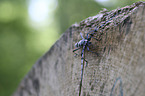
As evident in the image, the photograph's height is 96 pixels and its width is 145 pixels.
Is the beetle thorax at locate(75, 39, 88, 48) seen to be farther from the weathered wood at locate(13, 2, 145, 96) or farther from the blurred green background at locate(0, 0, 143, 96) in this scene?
the blurred green background at locate(0, 0, 143, 96)

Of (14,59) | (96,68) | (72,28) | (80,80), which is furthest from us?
(14,59)

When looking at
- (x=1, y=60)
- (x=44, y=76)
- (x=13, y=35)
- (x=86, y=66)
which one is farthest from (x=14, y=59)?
(x=86, y=66)

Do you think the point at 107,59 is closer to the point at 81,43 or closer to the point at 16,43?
the point at 81,43

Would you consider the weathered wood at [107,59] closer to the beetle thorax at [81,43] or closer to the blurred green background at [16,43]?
the beetle thorax at [81,43]


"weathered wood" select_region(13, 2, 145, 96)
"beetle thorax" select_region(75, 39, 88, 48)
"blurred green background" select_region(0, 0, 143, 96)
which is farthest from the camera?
"blurred green background" select_region(0, 0, 143, 96)

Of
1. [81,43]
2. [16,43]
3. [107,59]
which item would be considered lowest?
[107,59]

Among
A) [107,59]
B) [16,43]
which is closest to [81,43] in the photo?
[107,59]

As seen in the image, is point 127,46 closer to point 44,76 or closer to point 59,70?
point 59,70

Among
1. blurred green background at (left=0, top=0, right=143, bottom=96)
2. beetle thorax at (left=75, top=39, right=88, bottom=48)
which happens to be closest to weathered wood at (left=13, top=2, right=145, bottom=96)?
beetle thorax at (left=75, top=39, right=88, bottom=48)

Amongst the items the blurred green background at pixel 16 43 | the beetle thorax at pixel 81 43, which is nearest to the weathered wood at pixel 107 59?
the beetle thorax at pixel 81 43
